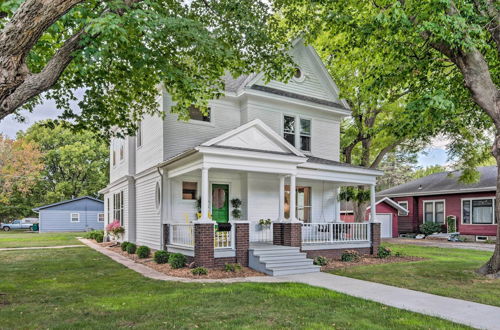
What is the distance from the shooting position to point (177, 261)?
11.0 m

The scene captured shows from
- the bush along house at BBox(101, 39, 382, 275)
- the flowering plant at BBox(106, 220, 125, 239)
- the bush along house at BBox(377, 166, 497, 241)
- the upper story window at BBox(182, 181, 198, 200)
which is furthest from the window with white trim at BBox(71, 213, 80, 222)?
the bush along house at BBox(377, 166, 497, 241)

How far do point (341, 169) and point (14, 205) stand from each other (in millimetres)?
42938

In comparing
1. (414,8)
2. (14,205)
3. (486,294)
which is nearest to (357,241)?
(486,294)

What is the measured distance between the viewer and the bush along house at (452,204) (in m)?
22.5

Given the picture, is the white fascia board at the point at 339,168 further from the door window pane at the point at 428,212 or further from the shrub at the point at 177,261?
the door window pane at the point at 428,212

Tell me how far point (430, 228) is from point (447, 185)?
324cm

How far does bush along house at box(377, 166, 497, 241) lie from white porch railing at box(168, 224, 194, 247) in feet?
51.9

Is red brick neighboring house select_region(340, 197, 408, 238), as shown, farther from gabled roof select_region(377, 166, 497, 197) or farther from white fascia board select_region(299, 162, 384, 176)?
white fascia board select_region(299, 162, 384, 176)

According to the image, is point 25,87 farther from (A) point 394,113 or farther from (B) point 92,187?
(B) point 92,187

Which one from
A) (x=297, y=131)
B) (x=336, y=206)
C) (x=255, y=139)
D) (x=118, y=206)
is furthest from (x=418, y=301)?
(x=118, y=206)

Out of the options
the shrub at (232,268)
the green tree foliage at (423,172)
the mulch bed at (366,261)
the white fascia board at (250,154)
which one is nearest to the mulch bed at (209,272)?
the shrub at (232,268)

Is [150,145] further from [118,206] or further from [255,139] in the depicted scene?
[118,206]

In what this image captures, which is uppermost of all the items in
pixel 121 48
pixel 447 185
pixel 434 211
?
pixel 121 48

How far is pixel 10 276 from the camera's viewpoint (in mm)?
10156
